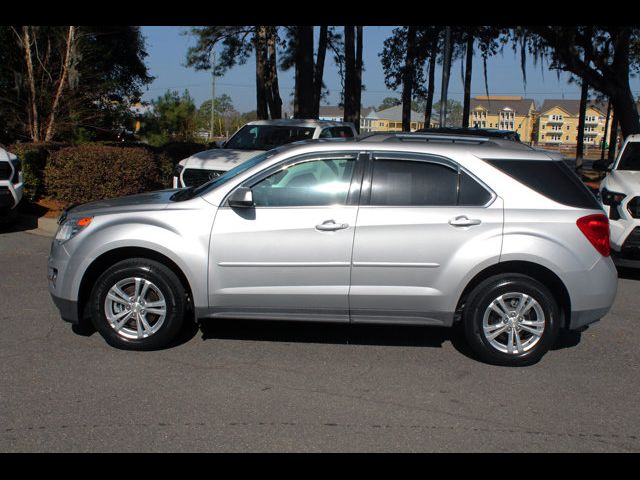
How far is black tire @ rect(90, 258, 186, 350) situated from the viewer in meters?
5.60

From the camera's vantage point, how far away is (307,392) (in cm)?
501

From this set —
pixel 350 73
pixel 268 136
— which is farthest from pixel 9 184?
pixel 350 73

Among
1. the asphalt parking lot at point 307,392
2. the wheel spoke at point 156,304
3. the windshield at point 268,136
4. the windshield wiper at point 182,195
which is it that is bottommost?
the asphalt parking lot at point 307,392

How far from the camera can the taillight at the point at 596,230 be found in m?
5.54

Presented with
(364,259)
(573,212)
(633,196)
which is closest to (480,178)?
(573,212)

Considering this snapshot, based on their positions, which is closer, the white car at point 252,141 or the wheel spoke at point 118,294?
the wheel spoke at point 118,294

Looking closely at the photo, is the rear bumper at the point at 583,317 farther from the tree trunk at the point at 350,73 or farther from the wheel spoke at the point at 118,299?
the tree trunk at the point at 350,73

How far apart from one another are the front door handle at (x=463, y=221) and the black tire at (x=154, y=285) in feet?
7.24

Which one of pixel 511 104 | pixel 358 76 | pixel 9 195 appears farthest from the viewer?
pixel 511 104

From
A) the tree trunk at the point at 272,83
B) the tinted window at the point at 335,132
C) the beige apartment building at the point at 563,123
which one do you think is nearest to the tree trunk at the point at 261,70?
the tree trunk at the point at 272,83

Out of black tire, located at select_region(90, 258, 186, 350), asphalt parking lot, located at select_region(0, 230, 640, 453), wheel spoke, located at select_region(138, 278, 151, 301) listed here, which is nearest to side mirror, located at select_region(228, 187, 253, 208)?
black tire, located at select_region(90, 258, 186, 350)

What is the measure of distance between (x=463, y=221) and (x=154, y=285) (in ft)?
8.15

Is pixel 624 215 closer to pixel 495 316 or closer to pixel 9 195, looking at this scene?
pixel 495 316

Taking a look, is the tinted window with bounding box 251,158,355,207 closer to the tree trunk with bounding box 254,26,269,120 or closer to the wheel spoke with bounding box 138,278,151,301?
the wheel spoke with bounding box 138,278,151,301
